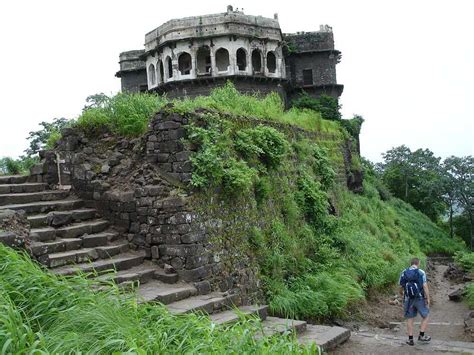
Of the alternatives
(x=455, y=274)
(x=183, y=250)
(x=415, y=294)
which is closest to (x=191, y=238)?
(x=183, y=250)

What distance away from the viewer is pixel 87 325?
359cm

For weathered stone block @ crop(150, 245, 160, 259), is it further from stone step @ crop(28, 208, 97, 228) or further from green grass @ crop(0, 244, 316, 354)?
green grass @ crop(0, 244, 316, 354)

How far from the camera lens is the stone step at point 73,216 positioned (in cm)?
679

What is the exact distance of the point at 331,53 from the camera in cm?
3222

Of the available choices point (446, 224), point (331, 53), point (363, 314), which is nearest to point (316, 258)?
point (363, 314)

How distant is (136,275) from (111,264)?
39 centimetres

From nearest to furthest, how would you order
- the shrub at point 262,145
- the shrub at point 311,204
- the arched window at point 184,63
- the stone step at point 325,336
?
the stone step at point 325,336 → the shrub at point 262,145 → the shrub at point 311,204 → the arched window at point 184,63

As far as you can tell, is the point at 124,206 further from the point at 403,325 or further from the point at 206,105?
the point at 403,325

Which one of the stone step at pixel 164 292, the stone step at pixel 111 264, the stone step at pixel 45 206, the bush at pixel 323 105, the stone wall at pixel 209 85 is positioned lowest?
the stone step at pixel 164 292

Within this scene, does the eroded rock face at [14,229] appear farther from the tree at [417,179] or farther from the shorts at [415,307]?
the tree at [417,179]

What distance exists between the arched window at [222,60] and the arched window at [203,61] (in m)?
0.55

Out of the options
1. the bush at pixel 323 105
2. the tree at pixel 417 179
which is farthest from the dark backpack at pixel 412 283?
the tree at pixel 417 179

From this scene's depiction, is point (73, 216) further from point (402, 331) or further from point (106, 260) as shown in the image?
point (402, 331)

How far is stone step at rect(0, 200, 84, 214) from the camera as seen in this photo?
7.05 metres
